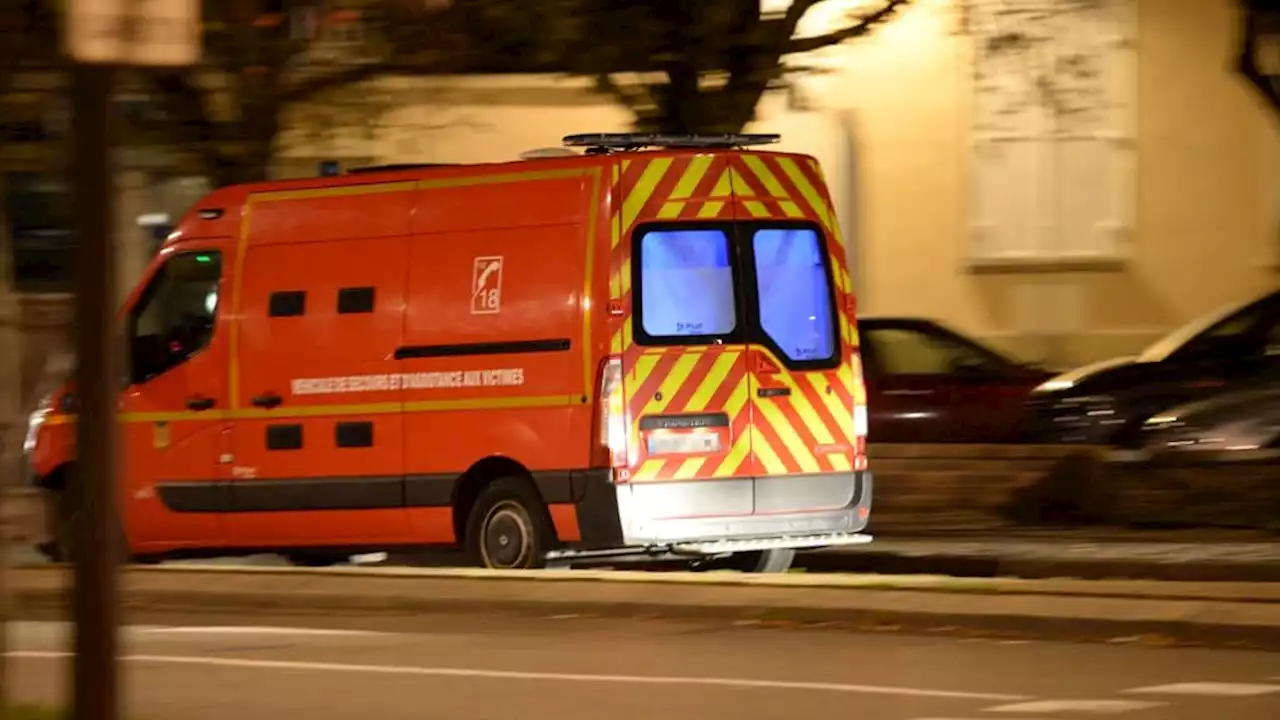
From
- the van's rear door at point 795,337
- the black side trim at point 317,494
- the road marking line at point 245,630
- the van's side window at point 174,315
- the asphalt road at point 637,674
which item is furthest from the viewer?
the van's side window at point 174,315

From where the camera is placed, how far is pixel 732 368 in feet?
44.9

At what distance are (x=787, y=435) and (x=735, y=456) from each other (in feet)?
1.24

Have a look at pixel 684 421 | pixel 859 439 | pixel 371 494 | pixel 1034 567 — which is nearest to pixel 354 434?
pixel 371 494

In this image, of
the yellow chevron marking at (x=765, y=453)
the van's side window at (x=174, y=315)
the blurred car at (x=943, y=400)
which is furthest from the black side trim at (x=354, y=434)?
the blurred car at (x=943, y=400)

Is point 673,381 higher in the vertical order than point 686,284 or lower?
lower

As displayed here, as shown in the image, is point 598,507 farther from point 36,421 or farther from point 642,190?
point 36,421

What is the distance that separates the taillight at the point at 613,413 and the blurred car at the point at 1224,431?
4071 mm

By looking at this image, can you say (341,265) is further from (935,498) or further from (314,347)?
(935,498)

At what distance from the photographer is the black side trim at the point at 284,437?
14.8 m

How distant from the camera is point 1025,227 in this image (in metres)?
25.1

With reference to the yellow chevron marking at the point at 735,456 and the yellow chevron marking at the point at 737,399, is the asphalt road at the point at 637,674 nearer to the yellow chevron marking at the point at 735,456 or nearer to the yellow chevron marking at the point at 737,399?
the yellow chevron marking at the point at 735,456

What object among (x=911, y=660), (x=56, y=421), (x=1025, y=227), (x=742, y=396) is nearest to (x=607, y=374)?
(x=742, y=396)

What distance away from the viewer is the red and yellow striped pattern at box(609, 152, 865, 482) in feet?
43.9

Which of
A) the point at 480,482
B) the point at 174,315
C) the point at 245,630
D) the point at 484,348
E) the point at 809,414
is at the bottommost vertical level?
the point at 245,630
